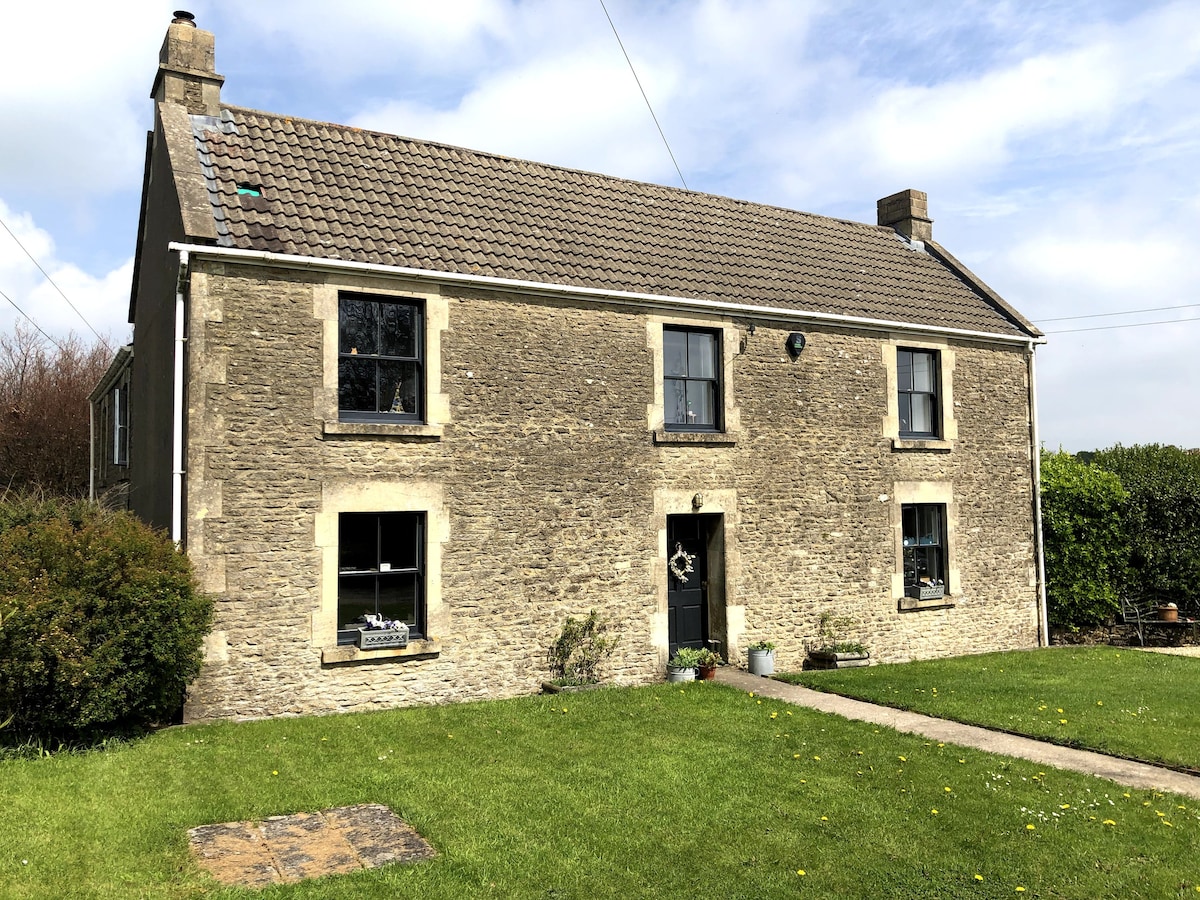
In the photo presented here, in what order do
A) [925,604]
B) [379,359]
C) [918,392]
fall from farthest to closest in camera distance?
[918,392] < [925,604] < [379,359]

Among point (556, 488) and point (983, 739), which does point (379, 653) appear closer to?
point (556, 488)

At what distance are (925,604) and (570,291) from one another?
8.39 meters

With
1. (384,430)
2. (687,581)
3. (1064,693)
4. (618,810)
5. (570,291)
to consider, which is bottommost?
(1064,693)

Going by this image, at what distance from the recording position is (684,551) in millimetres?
13953

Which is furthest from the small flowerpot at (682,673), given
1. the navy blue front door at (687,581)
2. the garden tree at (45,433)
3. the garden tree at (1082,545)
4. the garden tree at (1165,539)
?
the garden tree at (45,433)

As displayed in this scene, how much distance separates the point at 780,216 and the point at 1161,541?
1063cm

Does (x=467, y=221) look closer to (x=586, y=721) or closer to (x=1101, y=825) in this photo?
(x=586, y=721)

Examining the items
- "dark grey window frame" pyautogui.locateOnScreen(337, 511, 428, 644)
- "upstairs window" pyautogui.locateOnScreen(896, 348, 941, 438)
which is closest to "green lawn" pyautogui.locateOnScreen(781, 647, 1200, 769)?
"upstairs window" pyautogui.locateOnScreen(896, 348, 941, 438)

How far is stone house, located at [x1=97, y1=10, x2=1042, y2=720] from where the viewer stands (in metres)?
10.7

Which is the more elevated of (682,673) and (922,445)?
(922,445)

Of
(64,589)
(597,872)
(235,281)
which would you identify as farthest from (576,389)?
(597,872)

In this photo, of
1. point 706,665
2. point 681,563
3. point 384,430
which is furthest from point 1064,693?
point 384,430

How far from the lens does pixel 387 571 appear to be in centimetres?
1145

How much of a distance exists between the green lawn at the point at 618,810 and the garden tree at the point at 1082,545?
10.1 metres
